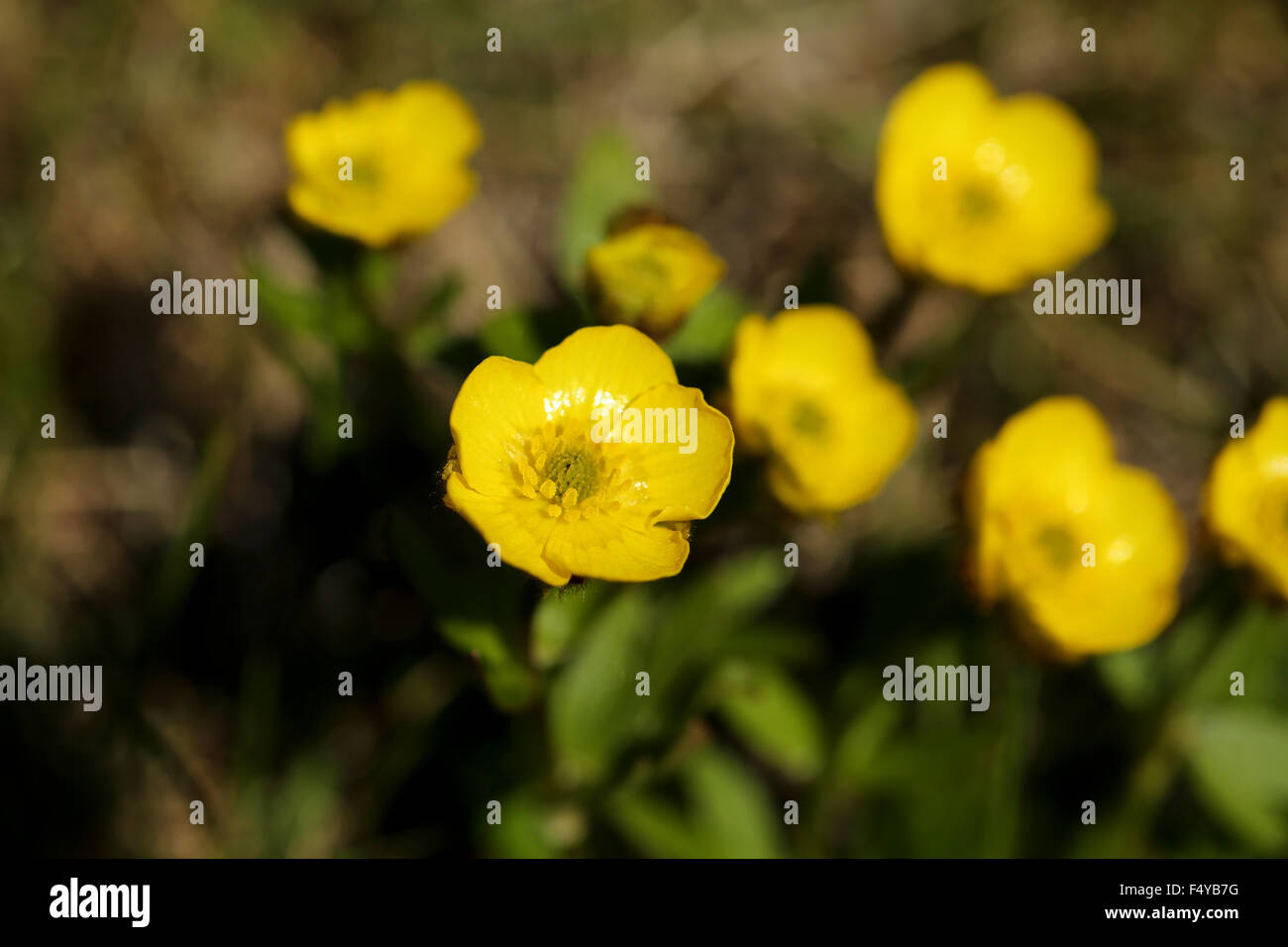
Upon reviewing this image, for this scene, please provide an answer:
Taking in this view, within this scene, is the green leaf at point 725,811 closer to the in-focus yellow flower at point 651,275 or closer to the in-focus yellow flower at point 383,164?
the in-focus yellow flower at point 651,275

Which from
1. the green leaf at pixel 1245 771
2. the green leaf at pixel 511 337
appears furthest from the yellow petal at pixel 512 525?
the green leaf at pixel 1245 771

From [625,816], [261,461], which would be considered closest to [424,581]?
[625,816]

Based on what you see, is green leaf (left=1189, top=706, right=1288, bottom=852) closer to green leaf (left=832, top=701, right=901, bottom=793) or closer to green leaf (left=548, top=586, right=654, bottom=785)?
green leaf (left=832, top=701, right=901, bottom=793)

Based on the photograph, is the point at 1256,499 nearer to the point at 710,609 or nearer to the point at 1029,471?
the point at 1029,471

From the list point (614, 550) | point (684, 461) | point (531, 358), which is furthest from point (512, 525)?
point (531, 358)

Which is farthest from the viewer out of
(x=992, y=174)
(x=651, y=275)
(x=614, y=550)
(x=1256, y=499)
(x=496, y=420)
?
(x=992, y=174)

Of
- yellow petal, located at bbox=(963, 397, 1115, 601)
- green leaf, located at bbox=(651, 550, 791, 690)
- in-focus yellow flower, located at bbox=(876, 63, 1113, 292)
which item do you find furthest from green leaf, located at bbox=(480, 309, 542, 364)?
in-focus yellow flower, located at bbox=(876, 63, 1113, 292)

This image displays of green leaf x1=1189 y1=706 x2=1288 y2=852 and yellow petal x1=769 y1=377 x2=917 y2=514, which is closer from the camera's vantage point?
yellow petal x1=769 y1=377 x2=917 y2=514
